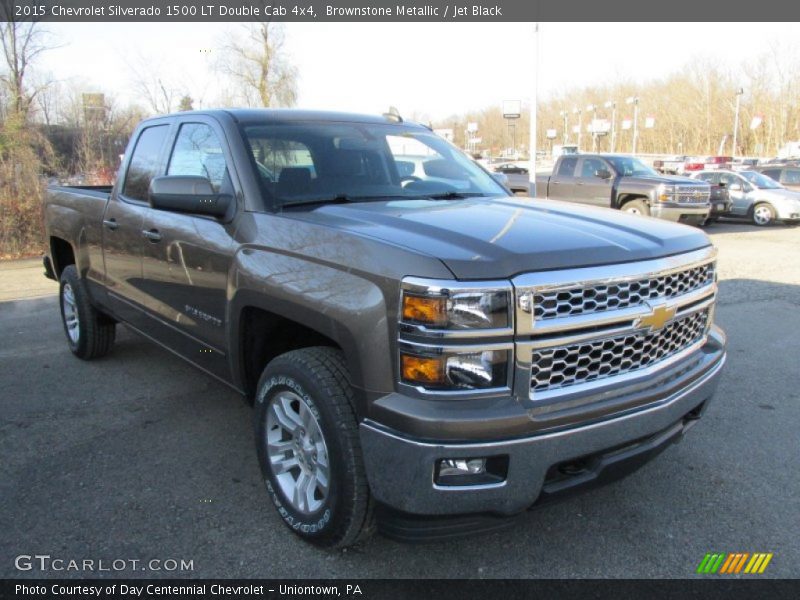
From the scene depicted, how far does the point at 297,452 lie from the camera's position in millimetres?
2789

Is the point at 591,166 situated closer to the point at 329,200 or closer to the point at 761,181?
the point at 761,181

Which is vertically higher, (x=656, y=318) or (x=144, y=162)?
(x=144, y=162)

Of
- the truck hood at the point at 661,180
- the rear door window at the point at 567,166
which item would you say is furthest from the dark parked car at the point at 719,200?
the rear door window at the point at 567,166

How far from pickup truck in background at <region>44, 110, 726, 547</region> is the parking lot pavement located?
0.33m

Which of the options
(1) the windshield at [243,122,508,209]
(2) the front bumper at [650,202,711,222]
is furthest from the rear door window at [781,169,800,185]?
(1) the windshield at [243,122,508,209]

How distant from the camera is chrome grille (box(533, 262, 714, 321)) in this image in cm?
220

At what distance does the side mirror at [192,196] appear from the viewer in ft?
10.1

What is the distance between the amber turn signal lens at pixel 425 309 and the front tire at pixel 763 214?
1789 centimetres

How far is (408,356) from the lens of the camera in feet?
7.16

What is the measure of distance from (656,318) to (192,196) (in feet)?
7.15

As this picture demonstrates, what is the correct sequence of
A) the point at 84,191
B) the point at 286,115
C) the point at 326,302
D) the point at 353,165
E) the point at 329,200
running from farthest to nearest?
the point at 84,191
the point at 286,115
the point at 353,165
the point at 329,200
the point at 326,302

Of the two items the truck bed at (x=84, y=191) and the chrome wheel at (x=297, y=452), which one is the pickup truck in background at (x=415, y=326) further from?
the truck bed at (x=84, y=191)
